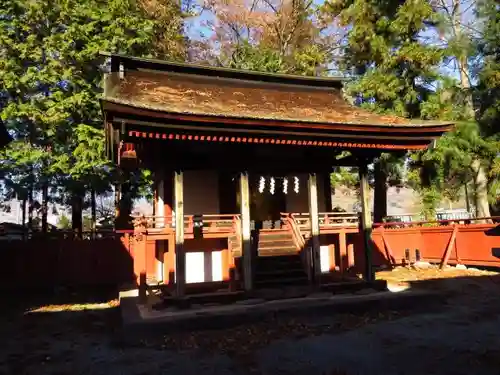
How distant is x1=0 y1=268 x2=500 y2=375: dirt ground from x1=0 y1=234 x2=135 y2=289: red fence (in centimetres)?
372

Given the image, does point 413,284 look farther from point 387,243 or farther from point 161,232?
point 161,232

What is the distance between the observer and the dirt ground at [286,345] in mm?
6629

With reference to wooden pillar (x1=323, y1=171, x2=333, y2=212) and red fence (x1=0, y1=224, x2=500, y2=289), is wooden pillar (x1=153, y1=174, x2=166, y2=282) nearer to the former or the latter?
red fence (x1=0, y1=224, x2=500, y2=289)

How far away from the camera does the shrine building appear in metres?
10.0

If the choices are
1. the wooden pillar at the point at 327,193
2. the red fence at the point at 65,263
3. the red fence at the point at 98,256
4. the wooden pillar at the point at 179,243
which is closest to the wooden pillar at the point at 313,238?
the red fence at the point at 98,256

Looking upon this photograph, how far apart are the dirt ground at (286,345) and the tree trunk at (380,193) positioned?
41.0 ft

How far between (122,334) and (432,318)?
6.61 meters

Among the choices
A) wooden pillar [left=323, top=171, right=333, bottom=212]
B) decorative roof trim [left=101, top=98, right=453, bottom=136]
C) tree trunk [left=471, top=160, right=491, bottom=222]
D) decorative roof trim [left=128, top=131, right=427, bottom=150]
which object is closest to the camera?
decorative roof trim [left=101, top=98, right=453, bottom=136]

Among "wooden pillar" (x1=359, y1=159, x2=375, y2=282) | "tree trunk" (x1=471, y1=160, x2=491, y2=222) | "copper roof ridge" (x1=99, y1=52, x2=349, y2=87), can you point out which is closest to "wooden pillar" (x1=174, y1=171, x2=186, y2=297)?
"wooden pillar" (x1=359, y1=159, x2=375, y2=282)

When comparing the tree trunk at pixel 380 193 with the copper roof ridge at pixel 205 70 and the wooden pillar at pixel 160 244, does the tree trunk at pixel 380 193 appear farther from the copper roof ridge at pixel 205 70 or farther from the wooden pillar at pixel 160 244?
the wooden pillar at pixel 160 244

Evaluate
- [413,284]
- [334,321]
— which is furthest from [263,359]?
[413,284]

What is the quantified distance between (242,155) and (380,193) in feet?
50.9

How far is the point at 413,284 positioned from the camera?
45.2ft

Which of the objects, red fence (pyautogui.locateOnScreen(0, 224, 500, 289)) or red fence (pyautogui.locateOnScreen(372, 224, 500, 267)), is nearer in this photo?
red fence (pyautogui.locateOnScreen(0, 224, 500, 289))
